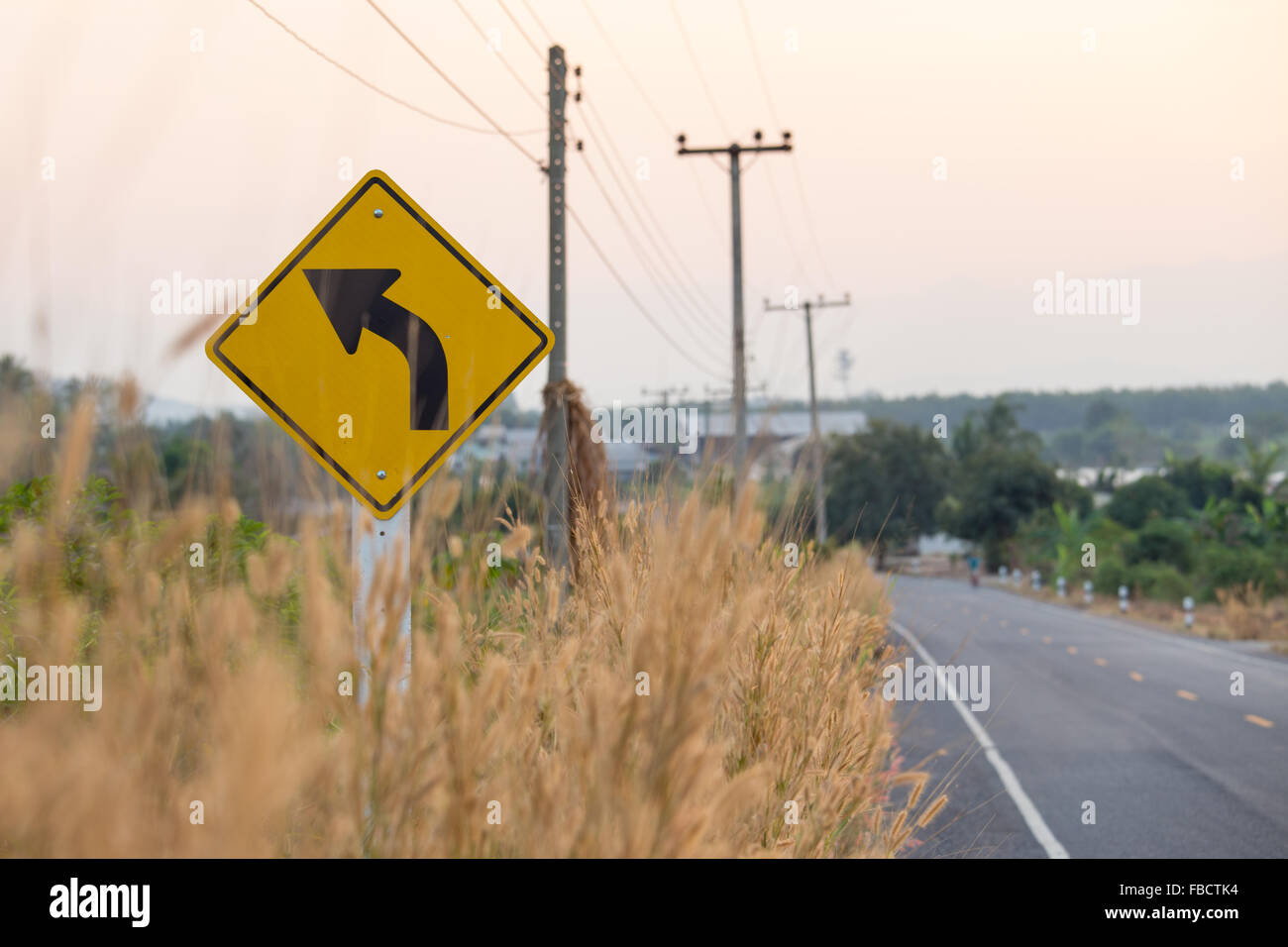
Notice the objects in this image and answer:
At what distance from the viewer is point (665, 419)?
4270mm

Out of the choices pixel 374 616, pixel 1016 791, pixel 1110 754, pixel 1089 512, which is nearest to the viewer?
pixel 374 616

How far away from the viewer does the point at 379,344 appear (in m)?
3.48

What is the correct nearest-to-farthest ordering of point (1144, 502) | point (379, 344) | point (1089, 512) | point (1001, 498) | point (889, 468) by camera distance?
1. point (379, 344)
2. point (1144, 502)
3. point (1001, 498)
4. point (1089, 512)
5. point (889, 468)

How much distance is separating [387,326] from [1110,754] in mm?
9903

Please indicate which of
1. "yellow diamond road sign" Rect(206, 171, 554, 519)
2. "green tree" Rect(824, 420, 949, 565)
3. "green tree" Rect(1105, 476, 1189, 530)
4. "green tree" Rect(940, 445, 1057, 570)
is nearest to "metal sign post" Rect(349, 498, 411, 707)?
"yellow diamond road sign" Rect(206, 171, 554, 519)

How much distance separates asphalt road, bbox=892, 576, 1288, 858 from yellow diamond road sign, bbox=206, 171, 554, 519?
1967 mm

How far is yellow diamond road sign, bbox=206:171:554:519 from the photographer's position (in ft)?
11.2

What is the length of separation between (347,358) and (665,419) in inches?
53.2

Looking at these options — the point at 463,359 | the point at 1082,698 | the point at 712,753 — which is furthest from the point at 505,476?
the point at 1082,698

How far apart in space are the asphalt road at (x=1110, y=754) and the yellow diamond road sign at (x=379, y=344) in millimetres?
1967

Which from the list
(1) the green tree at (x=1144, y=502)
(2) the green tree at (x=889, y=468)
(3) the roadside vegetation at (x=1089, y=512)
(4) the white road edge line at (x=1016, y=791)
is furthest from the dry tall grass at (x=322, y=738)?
(2) the green tree at (x=889, y=468)

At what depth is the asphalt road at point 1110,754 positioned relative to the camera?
7.36 metres

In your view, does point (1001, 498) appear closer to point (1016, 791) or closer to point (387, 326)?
point (1016, 791)

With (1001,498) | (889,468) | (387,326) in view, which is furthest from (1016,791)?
(889,468)
